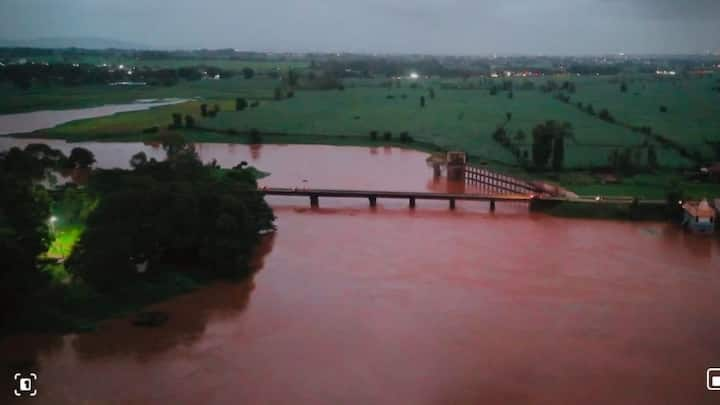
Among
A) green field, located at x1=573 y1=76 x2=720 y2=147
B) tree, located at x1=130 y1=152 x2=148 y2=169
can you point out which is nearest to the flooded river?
tree, located at x1=130 y1=152 x2=148 y2=169

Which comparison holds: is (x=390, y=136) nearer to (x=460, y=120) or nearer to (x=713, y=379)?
(x=460, y=120)

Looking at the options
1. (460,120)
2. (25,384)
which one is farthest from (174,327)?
(460,120)

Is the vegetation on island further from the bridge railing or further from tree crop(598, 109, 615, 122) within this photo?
tree crop(598, 109, 615, 122)

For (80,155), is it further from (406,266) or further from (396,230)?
(406,266)

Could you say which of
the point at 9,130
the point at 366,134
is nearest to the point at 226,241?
the point at 366,134

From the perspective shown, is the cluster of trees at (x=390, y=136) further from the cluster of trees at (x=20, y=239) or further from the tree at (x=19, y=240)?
the tree at (x=19, y=240)

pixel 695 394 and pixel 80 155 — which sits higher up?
pixel 80 155
